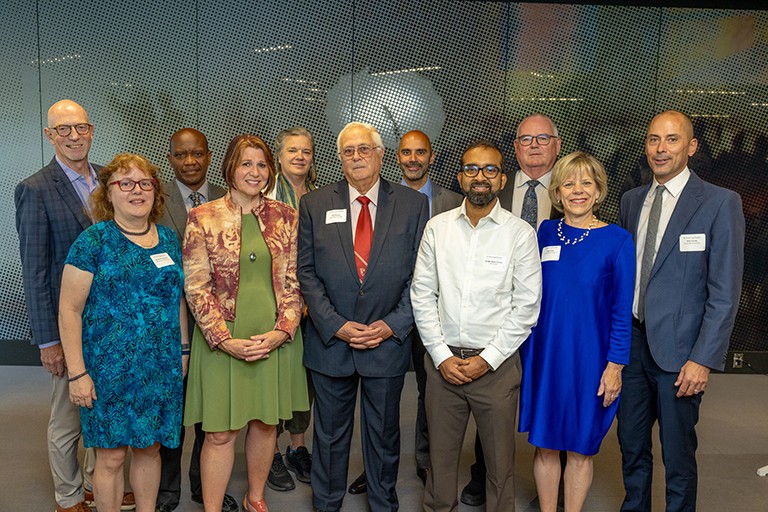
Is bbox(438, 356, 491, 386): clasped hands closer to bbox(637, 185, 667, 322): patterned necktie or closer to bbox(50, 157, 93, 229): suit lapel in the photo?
bbox(637, 185, 667, 322): patterned necktie

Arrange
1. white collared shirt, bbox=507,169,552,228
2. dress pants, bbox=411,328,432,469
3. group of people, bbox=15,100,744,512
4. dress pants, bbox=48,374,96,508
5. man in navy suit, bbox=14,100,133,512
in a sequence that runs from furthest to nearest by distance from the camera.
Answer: dress pants, bbox=411,328,432,469 < white collared shirt, bbox=507,169,552,228 < dress pants, bbox=48,374,96,508 < man in navy suit, bbox=14,100,133,512 < group of people, bbox=15,100,744,512

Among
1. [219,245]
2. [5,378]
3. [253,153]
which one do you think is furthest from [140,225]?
[5,378]

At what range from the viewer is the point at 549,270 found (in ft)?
9.84

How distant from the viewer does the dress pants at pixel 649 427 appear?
9.95ft

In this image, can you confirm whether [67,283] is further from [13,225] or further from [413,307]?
[13,225]

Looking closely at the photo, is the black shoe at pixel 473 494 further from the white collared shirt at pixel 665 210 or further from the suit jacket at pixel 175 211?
the suit jacket at pixel 175 211

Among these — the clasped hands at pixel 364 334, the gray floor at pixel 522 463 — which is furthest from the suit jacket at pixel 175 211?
the gray floor at pixel 522 463

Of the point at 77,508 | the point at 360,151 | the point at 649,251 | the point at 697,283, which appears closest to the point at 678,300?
the point at 697,283

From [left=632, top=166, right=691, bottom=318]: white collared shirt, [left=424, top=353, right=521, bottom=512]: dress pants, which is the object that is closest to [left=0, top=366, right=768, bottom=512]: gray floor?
[left=424, top=353, right=521, bottom=512]: dress pants

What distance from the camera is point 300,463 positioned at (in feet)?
13.1

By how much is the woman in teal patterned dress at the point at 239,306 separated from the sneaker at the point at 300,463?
83cm

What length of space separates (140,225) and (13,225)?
181 inches

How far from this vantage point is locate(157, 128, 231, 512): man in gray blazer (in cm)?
346

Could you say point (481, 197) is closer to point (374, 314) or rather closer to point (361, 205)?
point (361, 205)
